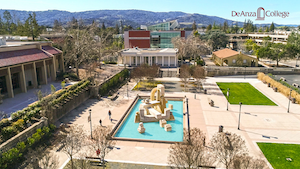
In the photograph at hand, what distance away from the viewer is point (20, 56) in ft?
112

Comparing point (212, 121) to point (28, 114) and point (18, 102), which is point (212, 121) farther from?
point (18, 102)

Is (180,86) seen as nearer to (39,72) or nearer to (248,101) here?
(248,101)

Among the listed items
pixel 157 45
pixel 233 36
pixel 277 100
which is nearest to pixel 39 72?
pixel 277 100

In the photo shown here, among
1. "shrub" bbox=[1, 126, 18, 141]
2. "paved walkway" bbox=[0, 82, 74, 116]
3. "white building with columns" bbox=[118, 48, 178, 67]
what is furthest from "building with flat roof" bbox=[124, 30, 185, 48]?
"shrub" bbox=[1, 126, 18, 141]

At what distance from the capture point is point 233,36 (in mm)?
128500

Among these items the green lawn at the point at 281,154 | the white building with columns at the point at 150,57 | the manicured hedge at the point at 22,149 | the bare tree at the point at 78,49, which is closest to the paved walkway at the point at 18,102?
the manicured hedge at the point at 22,149

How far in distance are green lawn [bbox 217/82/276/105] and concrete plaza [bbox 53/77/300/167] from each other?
4.54ft

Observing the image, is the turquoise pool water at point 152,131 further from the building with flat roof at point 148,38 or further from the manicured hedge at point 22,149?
the building with flat roof at point 148,38

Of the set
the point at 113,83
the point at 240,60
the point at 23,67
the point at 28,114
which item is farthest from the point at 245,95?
the point at 23,67

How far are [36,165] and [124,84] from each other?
33323mm

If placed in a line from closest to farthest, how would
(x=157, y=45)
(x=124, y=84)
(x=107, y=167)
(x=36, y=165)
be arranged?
(x=36, y=165), (x=107, y=167), (x=124, y=84), (x=157, y=45)

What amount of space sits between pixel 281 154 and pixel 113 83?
31113 millimetres

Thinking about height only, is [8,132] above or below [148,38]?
below

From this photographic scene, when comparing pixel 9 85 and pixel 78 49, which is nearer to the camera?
pixel 9 85
